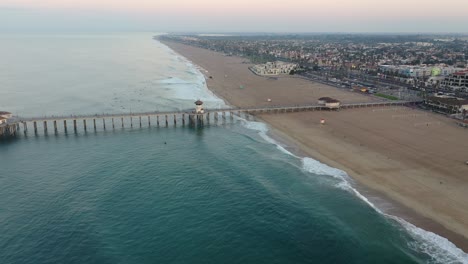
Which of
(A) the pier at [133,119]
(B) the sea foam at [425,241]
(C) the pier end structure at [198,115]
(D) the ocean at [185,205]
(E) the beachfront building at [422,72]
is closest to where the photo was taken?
(B) the sea foam at [425,241]

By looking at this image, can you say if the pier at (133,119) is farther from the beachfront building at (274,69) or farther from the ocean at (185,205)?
the beachfront building at (274,69)

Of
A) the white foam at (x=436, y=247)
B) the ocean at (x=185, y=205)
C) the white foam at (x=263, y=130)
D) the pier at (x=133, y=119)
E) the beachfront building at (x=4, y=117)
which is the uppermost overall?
the beachfront building at (x=4, y=117)

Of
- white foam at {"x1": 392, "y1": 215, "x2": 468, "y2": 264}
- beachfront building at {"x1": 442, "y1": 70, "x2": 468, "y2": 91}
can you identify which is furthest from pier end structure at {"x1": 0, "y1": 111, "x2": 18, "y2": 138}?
beachfront building at {"x1": 442, "y1": 70, "x2": 468, "y2": 91}

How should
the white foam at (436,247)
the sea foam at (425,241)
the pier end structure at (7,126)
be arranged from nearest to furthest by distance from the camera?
the white foam at (436,247) → the sea foam at (425,241) → the pier end structure at (7,126)

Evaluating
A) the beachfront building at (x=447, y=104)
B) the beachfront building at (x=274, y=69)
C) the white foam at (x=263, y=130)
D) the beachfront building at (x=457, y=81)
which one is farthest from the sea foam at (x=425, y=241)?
the beachfront building at (x=274, y=69)

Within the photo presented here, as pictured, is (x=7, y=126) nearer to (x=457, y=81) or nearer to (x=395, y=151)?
(x=395, y=151)

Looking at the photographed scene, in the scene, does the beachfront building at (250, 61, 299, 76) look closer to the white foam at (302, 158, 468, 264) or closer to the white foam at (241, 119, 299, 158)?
the white foam at (241, 119, 299, 158)

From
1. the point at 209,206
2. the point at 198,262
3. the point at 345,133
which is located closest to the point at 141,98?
the point at 345,133
